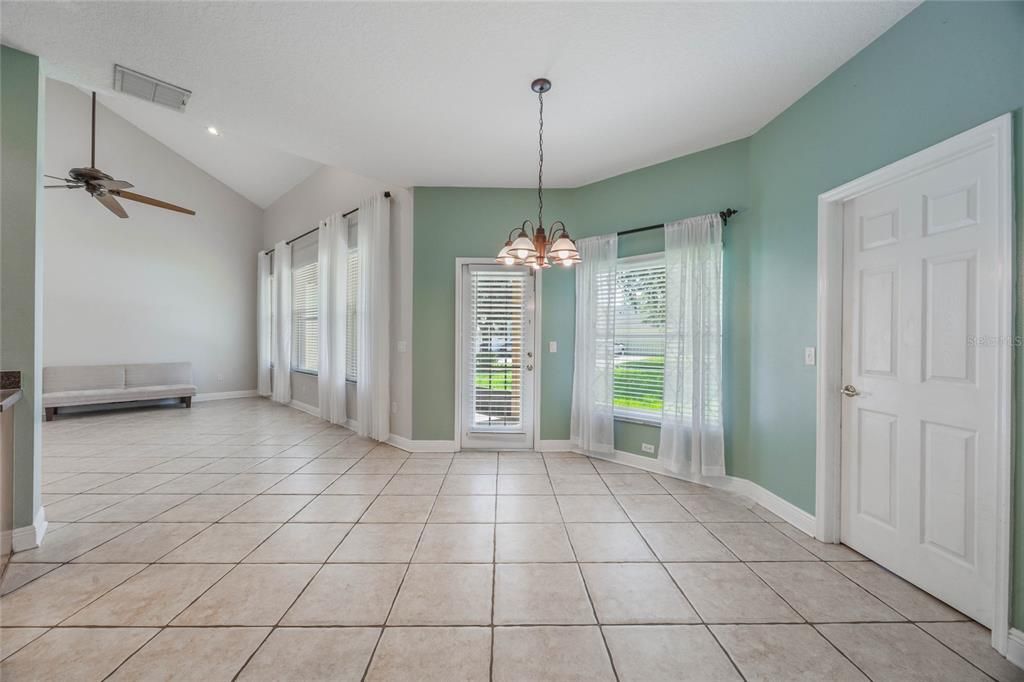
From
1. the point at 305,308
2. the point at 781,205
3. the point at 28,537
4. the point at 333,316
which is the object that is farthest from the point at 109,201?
the point at 781,205

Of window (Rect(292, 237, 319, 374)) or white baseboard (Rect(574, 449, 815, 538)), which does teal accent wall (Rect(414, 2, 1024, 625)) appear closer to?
white baseboard (Rect(574, 449, 815, 538))

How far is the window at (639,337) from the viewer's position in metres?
3.66

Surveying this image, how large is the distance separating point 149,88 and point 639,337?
4.24 metres

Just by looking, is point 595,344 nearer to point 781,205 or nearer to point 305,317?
point 781,205

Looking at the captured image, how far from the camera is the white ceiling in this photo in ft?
6.38

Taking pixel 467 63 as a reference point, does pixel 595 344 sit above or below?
below

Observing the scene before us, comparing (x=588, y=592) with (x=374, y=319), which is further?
(x=374, y=319)

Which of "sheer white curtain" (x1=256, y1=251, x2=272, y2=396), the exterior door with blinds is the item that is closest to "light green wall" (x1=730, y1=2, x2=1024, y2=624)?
the exterior door with blinds

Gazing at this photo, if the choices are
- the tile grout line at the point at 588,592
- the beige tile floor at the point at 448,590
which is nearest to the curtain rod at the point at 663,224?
the beige tile floor at the point at 448,590

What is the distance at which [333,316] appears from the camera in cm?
545

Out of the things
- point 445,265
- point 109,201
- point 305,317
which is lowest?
point 305,317

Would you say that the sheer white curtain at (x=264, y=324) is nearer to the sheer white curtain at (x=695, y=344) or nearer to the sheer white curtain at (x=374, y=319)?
the sheer white curtain at (x=374, y=319)

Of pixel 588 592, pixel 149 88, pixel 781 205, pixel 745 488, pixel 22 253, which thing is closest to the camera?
pixel 588 592

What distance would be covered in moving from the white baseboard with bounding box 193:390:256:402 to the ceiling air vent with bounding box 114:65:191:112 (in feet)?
20.4
